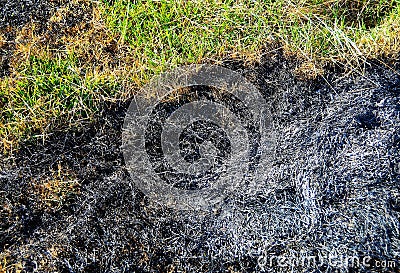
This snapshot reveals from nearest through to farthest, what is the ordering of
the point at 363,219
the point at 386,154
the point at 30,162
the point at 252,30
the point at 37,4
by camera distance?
the point at 363,219
the point at 386,154
the point at 30,162
the point at 252,30
the point at 37,4

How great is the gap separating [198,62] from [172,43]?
184 mm

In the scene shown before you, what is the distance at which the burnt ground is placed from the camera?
1.90 metres

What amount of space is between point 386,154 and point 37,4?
81.2 inches

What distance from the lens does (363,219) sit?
6.27 feet

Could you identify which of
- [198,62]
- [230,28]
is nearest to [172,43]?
[198,62]

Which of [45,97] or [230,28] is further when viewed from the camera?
[230,28]

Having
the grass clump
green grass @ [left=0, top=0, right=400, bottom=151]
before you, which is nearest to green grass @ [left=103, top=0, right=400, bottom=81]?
green grass @ [left=0, top=0, right=400, bottom=151]

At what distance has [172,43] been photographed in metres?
2.54

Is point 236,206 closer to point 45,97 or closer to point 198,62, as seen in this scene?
point 198,62

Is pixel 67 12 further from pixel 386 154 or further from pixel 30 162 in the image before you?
pixel 386 154

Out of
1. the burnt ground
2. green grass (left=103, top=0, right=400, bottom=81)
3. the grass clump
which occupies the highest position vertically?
green grass (left=103, top=0, right=400, bottom=81)

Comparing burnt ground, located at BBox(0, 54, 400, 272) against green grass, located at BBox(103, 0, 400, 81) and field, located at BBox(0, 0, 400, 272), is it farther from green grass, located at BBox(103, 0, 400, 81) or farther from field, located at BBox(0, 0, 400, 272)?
green grass, located at BBox(103, 0, 400, 81)

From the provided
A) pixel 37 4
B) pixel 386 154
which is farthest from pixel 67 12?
pixel 386 154

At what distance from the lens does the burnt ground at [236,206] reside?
1.90 metres
